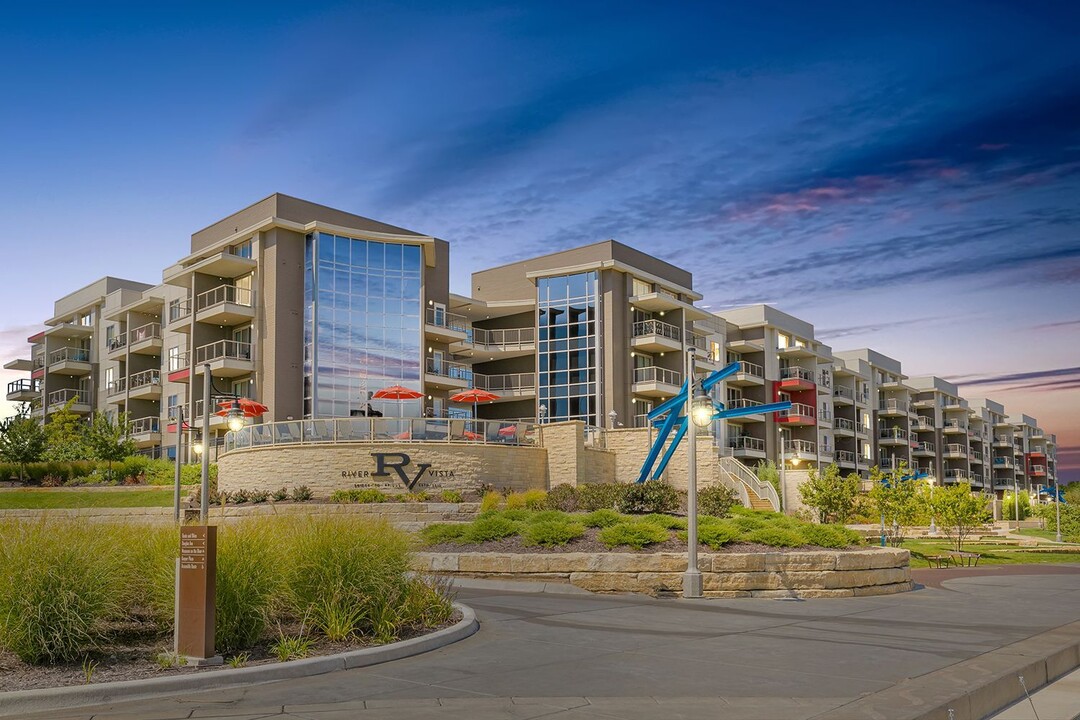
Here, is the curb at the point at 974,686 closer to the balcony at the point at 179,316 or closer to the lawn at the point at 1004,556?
the lawn at the point at 1004,556

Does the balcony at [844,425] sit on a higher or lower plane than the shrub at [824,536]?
higher

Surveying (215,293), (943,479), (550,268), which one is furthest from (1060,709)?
(943,479)

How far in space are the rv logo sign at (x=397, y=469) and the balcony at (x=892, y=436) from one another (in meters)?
65.4

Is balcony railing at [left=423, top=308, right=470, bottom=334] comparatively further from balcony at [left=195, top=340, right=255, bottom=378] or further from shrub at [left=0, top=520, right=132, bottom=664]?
shrub at [left=0, top=520, right=132, bottom=664]

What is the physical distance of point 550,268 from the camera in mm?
57719

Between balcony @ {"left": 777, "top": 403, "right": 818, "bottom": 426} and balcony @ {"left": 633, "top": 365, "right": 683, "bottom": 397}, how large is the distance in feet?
48.2

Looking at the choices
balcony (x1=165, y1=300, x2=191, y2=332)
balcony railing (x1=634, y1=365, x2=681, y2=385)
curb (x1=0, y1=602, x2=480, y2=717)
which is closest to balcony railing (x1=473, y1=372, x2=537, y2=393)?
balcony railing (x1=634, y1=365, x2=681, y2=385)

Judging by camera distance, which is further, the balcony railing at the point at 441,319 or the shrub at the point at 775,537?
the balcony railing at the point at 441,319

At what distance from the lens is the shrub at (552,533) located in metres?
18.8

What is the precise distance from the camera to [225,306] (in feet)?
151

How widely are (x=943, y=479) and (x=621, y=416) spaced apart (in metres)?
60.7

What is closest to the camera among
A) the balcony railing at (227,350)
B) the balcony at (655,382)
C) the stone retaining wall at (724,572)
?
the stone retaining wall at (724,572)

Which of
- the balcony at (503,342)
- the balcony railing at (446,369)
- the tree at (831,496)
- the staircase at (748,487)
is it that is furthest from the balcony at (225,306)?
the tree at (831,496)

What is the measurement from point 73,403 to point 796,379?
163 feet
